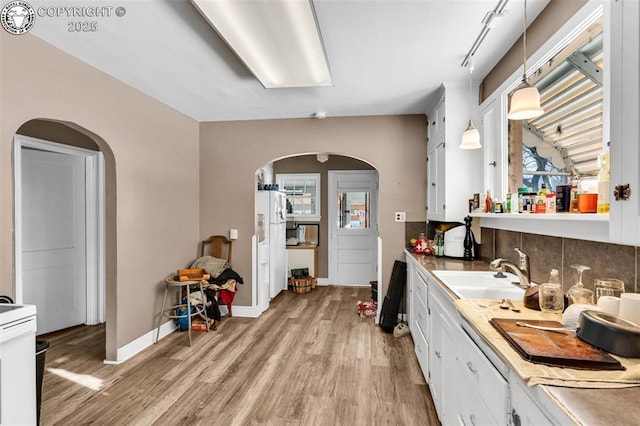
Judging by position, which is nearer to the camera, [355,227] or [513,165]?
[513,165]

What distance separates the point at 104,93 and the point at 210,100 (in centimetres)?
96

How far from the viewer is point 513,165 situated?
7.30ft

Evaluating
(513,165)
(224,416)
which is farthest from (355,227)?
(224,416)

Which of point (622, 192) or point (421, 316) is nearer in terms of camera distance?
point (622, 192)

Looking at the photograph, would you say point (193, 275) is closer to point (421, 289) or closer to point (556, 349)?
point (421, 289)

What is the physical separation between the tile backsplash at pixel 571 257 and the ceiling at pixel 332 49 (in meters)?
1.35

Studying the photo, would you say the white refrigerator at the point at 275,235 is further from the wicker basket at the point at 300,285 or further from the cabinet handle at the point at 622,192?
the cabinet handle at the point at 622,192

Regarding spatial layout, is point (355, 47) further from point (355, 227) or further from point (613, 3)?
point (355, 227)

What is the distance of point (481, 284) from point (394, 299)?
1.44m

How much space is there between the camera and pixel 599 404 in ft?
2.41

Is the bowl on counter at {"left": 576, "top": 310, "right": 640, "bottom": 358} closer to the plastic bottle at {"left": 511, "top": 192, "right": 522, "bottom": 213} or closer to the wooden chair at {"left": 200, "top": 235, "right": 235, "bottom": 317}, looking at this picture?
the plastic bottle at {"left": 511, "top": 192, "right": 522, "bottom": 213}

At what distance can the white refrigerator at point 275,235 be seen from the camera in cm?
450

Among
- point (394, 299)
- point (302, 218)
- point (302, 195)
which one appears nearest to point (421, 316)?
point (394, 299)

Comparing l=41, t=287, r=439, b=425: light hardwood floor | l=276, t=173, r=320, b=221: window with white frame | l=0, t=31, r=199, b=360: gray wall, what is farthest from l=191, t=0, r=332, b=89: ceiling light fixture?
l=276, t=173, r=320, b=221: window with white frame
